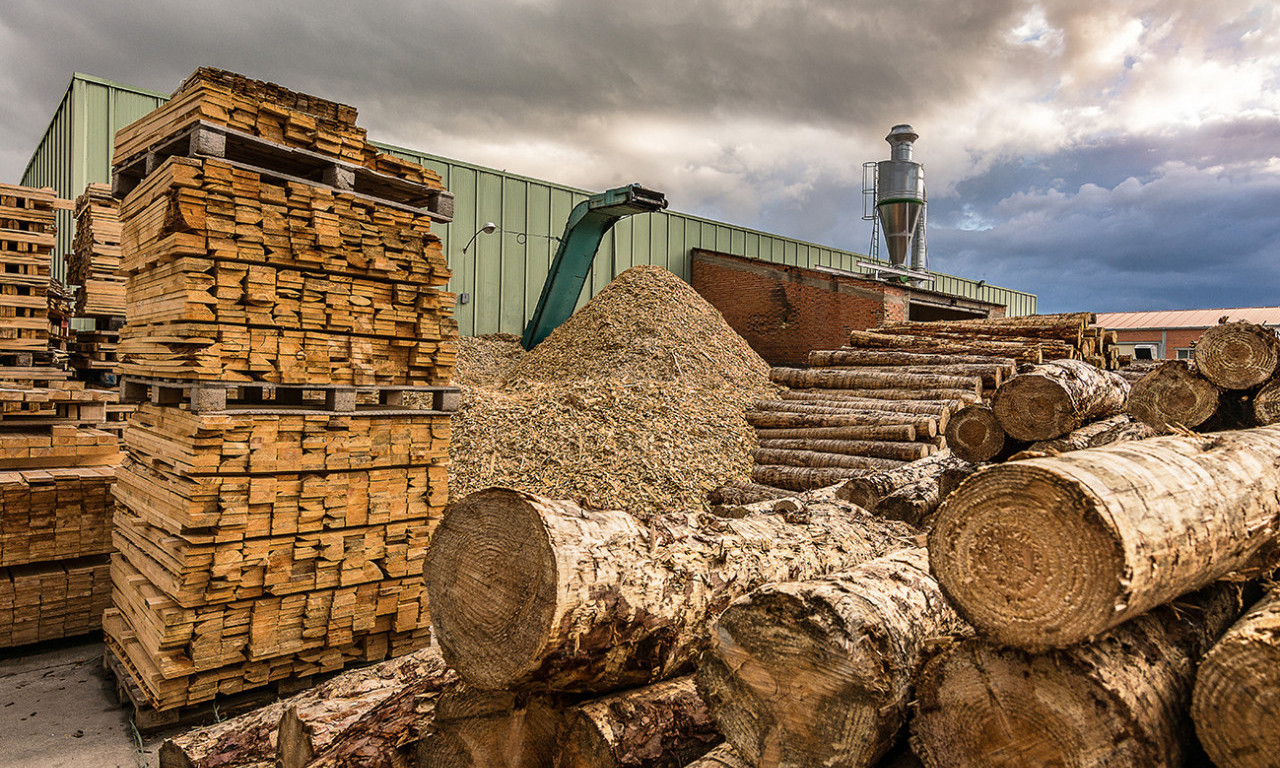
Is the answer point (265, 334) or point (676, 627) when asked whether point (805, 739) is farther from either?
point (265, 334)

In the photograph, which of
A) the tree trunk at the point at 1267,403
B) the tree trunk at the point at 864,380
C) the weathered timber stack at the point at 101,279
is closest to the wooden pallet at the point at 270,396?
the weathered timber stack at the point at 101,279

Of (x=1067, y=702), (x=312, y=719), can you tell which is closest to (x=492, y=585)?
(x=312, y=719)

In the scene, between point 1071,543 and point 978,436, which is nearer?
point 1071,543

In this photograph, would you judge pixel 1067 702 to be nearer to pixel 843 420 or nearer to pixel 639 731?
pixel 639 731

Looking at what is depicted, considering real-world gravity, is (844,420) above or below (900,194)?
below

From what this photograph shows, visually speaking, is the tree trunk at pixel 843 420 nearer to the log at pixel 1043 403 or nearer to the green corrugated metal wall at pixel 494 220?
the log at pixel 1043 403

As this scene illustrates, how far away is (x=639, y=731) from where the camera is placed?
255 cm

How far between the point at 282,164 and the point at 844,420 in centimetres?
835

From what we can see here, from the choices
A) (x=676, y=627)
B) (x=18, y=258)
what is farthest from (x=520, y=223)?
(x=676, y=627)

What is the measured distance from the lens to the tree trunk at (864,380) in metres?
11.4

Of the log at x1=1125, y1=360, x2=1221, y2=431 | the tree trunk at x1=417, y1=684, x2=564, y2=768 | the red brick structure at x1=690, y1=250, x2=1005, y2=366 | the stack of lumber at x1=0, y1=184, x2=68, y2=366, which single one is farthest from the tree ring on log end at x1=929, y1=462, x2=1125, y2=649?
the red brick structure at x1=690, y1=250, x2=1005, y2=366

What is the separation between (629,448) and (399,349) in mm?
4649

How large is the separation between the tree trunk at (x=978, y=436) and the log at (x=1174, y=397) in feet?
4.14

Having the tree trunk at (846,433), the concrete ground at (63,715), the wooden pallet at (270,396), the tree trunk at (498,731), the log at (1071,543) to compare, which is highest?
the wooden pallet at (270,396)
